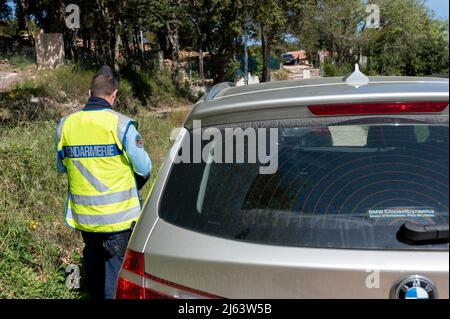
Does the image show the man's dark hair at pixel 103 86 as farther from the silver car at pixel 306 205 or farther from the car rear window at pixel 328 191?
the car rear window at pixel 328 191

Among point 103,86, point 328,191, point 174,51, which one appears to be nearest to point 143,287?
point 328,191

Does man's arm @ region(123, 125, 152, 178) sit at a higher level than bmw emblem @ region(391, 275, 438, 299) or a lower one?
higher

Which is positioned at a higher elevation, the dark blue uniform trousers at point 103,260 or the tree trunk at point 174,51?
the tree trunk at point 174,51

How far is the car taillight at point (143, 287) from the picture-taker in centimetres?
188

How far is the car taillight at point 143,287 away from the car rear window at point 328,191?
0.22 metres

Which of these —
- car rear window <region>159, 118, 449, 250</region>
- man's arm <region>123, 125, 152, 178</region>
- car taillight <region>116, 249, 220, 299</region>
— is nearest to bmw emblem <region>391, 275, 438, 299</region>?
car rear window <region>159, 118, 449, 250</region>

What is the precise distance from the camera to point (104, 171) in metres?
3.41

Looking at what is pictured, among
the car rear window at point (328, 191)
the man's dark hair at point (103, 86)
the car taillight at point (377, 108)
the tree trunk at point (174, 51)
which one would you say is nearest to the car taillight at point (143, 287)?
the car rear window at point (328, 191)

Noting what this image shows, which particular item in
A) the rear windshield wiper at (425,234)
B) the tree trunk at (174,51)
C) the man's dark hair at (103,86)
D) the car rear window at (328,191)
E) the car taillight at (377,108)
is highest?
the tree trunk at (174,51)

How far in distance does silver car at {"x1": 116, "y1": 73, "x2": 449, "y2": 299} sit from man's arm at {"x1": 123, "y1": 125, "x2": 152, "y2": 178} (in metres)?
1.21

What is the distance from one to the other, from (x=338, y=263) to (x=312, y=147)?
2.05 feet

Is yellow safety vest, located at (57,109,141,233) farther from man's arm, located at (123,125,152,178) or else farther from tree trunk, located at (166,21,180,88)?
tree trunk, located at (166,21,180,88)

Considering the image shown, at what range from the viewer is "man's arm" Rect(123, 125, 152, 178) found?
3396mm
